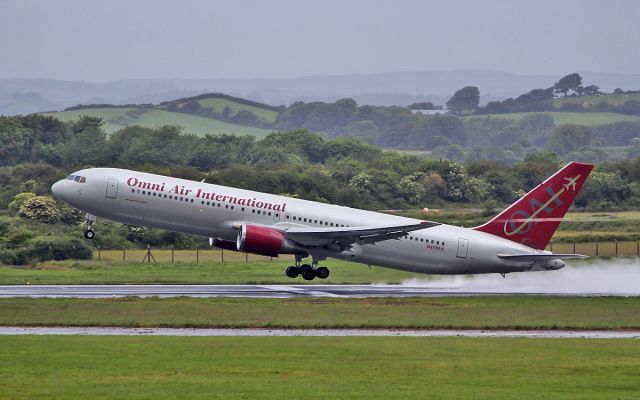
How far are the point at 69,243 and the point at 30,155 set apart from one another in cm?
7661

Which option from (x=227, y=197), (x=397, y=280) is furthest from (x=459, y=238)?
(x=227, y=197)

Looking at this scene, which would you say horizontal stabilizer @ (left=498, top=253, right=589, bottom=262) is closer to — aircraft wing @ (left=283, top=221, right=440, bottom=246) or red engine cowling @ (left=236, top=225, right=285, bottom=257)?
aircraft wing @ (left=283, top=221, right=440, bottom=246)

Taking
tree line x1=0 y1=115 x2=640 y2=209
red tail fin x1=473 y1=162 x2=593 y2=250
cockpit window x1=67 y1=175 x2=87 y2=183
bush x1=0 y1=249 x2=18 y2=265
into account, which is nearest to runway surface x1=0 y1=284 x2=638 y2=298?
red tail fin x1=473 y1=162 x2=593 y2=250

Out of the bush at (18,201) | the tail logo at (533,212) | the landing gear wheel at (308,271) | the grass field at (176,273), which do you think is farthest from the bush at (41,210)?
the tail logo at (533,212)

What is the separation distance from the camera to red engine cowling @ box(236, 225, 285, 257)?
176 ft

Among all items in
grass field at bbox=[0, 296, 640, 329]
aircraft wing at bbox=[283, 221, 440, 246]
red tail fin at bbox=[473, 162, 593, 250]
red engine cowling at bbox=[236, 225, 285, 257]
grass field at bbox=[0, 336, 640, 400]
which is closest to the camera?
grass field at bbox=[0, 336, 640, 400]

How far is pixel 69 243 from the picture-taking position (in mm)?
72125

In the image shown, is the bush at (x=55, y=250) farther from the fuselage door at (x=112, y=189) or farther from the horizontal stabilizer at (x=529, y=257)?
the horizontal stabilizer at (x=529, y=257)

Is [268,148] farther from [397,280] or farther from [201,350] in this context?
[201,350]

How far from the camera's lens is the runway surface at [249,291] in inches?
2069

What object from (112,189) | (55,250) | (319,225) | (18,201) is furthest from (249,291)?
(18,201)

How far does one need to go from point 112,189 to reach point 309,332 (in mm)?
18604

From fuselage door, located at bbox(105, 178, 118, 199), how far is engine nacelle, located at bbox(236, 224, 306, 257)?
6097 millimetres

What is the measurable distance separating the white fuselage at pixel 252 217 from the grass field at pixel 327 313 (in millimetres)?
5354
